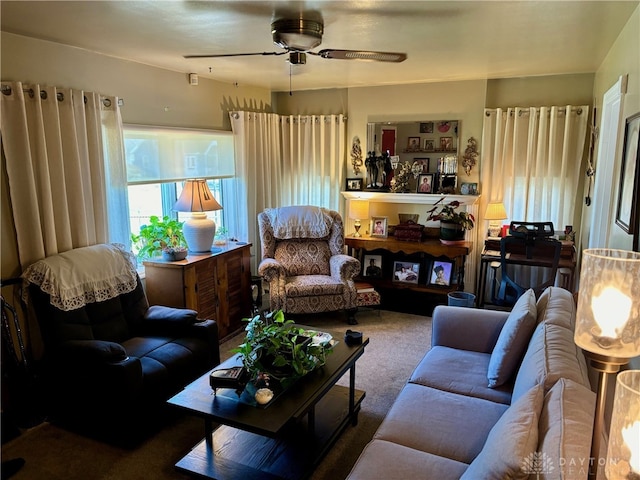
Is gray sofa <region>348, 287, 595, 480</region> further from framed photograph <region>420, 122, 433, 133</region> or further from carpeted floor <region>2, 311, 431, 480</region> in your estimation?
framed photograph <region>420, 122, 433, 133</region>

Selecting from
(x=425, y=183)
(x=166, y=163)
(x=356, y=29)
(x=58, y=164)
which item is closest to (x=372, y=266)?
(x=425, y=183)

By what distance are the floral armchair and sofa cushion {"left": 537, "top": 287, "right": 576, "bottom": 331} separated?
80.3 inches

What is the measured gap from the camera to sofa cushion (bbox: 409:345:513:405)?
2.39 metres

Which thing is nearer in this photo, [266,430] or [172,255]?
[266,430]

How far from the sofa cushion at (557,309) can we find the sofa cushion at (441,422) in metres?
0.51

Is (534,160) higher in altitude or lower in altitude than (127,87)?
lower

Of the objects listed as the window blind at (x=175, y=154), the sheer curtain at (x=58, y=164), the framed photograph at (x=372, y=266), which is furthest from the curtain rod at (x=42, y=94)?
the framed photograph at (x=372, y=266)

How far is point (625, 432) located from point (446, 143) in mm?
4158

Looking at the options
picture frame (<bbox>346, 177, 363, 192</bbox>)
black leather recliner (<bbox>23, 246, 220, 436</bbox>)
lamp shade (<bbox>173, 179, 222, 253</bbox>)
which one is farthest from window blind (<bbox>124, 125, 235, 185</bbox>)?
picture frame (<bbox>346, 177, 363, 192</bbox>)

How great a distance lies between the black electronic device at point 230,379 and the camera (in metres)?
2.30

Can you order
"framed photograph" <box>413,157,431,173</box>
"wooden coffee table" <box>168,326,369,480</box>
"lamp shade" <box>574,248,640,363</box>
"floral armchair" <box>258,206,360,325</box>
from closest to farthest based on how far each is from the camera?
"lamp shade" <box>574,248,640,363</box>
"wooden coffee table" <box>168,326,369,480</box>
"floral armchair" <box>258,206,360,325</box>
"framed photograph" <box>413,157,431,173</box>

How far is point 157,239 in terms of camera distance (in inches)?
154

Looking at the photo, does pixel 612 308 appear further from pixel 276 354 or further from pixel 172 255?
pixel 172 255

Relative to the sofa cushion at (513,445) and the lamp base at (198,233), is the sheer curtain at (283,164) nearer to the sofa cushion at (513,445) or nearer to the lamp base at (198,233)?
the lamp base at (198,233)
